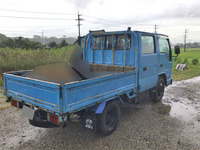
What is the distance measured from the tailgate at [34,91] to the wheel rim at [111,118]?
4.66 ft

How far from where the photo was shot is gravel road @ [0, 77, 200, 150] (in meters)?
3.27

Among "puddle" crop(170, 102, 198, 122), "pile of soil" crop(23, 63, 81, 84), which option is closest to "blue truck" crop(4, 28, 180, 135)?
"pile of soil" crop(23, 63, 81, 84)

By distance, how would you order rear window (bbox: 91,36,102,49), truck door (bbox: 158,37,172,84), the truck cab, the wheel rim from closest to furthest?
the wheel rim
the truck cab
rear window (bbox: 91,36,102,49)
truck door (bbox: 158,37,172,84)

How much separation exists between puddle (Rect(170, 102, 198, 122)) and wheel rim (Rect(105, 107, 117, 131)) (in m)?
2.03

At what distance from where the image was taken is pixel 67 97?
2578 mm

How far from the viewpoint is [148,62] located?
4695 mm

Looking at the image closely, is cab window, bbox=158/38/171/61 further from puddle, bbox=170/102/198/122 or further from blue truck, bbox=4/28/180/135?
puddle, bbox=170/102/198/122

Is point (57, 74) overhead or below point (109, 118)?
overhead

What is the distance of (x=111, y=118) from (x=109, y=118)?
6 cm

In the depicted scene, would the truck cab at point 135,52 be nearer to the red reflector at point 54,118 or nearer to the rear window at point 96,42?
the rear window at point 96,42

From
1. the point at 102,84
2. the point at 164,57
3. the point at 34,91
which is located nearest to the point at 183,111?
the point at 164,57

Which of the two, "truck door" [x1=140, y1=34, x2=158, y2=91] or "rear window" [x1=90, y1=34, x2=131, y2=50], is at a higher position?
"rear window" [x1=90, y1=34, x2=131, y2=50]

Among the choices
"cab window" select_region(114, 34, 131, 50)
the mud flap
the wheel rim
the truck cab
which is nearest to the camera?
the mud flap

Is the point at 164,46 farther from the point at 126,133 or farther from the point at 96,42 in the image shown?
the point at 126,133
